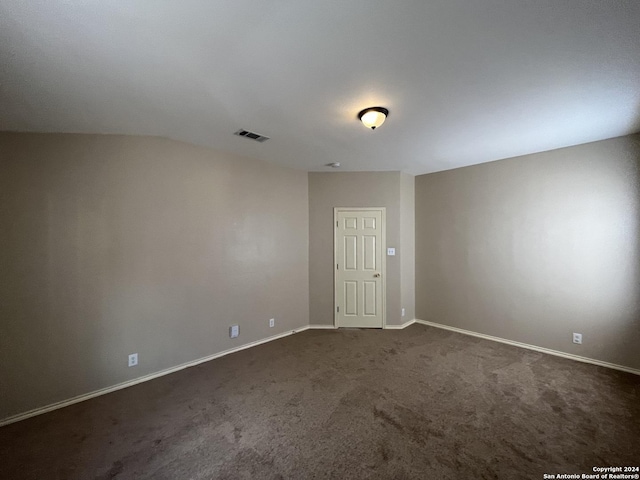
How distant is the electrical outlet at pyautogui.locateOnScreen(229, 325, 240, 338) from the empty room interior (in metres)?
0.06

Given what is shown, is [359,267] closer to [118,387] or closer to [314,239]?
[314,239]

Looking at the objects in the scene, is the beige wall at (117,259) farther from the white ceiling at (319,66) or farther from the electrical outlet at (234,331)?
the white ceiling at (319,66)

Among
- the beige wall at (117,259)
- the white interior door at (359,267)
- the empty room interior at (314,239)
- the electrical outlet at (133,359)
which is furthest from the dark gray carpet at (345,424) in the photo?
the white interior door at (359,267)

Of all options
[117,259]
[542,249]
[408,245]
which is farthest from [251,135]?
[542,249]

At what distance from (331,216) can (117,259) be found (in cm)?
309

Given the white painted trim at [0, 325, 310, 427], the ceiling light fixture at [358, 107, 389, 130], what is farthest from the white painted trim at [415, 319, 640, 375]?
the ceiling light fixture at [358, 107, 389, 130]

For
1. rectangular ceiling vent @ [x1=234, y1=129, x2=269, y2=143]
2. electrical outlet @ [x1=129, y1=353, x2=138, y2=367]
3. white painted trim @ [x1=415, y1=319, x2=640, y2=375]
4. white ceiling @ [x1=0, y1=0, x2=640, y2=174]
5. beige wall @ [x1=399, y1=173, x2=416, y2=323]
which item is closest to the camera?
white ceiling @ [x1=0, y1=0, x2=640, y2=174]

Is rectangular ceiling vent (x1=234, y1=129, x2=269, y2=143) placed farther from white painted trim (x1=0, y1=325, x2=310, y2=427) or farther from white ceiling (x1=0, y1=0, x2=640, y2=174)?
white painted trim (x1=0, y1=325, x2=310, y2=427)

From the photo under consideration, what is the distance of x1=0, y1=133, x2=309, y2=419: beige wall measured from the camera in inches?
91.4

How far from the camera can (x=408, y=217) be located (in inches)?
191

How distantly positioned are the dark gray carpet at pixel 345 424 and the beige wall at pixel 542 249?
0.60 m

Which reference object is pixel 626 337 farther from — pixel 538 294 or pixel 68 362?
pixel 68 362

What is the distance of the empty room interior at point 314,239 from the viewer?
1587 mm

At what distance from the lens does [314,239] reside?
15.3 feet
